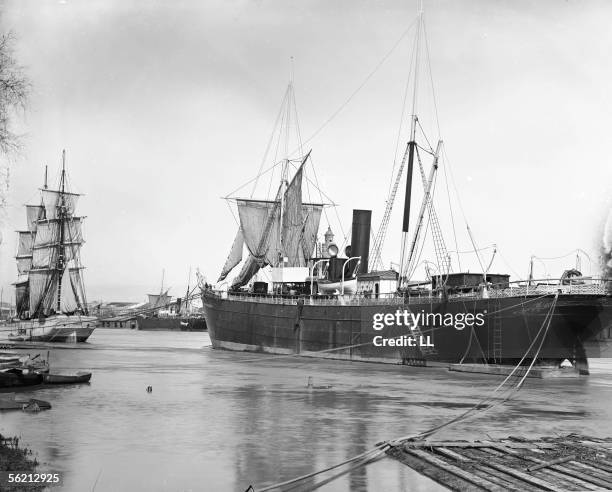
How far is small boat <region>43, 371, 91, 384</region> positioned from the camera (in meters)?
30.6

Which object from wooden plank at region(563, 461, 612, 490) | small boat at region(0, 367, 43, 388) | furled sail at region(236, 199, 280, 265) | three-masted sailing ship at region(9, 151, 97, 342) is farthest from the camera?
three-masted sailing ship at region(9, 151, 97, 342)

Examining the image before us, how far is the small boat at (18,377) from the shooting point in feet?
92.3

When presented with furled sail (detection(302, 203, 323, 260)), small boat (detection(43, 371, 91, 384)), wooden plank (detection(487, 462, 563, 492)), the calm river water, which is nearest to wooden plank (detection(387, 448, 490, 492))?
the calm river water

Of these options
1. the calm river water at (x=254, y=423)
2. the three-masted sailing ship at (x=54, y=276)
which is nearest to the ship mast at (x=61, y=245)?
the three-masted sailing ship at (x=54, y=276)

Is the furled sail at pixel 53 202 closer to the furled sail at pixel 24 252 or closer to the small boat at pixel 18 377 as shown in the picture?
the furled sail at pixel 24 252

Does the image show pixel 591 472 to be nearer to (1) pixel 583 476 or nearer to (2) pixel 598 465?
(1) pixel 583 476

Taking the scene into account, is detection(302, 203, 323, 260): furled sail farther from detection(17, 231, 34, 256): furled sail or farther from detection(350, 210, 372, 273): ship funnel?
detection(17, 231, 34, 256): furled sail

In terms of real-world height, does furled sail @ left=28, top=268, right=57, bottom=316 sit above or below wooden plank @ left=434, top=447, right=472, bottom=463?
above

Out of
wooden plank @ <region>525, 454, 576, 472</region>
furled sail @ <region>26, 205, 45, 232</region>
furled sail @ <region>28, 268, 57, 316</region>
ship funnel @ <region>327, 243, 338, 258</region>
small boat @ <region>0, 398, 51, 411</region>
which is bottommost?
small boat @ <region>0, 398, 51, 411</region>

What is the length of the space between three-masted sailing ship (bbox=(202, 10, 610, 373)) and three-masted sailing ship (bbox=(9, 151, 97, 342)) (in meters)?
31.9

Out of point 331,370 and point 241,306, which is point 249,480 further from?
point 241,306

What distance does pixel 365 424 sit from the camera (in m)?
20.9

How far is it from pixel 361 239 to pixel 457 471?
5111cm

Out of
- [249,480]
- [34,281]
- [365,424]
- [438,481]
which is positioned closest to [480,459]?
[438,481]
